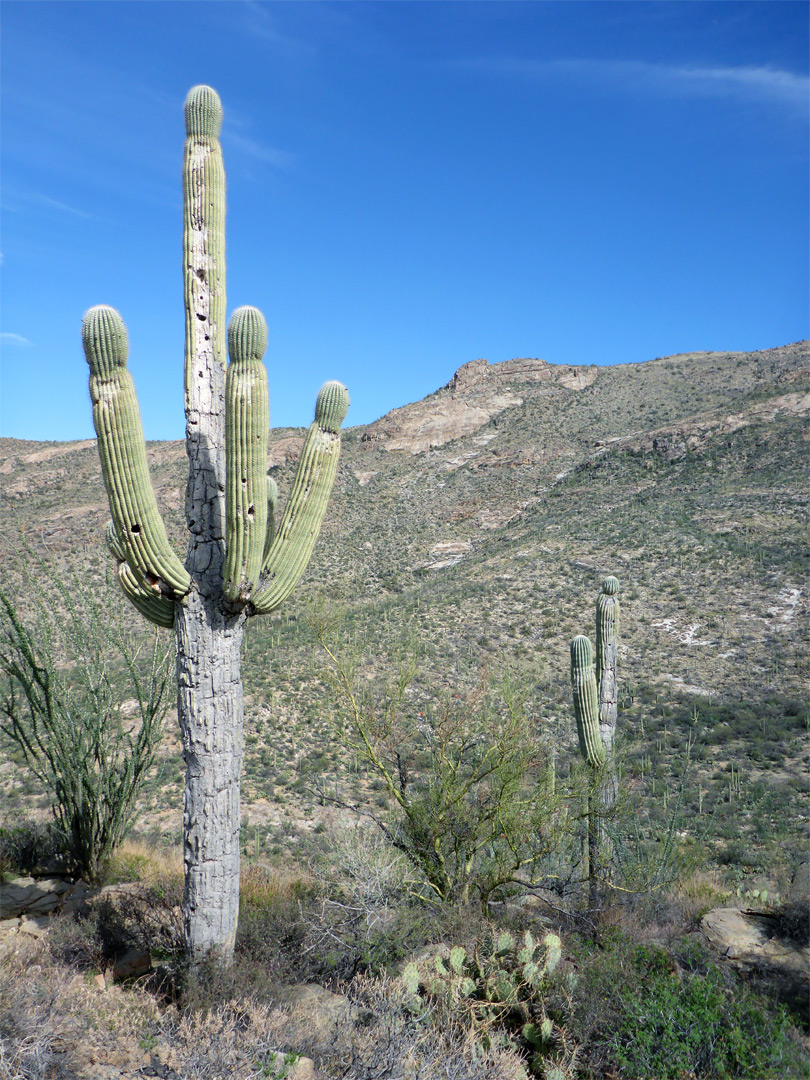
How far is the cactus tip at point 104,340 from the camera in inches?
178

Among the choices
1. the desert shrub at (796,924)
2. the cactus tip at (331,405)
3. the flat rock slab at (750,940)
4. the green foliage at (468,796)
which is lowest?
the flat rock slab at (750,940)

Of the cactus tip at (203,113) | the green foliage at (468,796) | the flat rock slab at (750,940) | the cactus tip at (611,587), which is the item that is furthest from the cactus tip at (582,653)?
the cactus tip at (203,113)

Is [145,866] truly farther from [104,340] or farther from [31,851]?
[104,340]

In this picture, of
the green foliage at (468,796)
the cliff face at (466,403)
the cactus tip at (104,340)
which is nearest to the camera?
the cactus tip at (104,340)

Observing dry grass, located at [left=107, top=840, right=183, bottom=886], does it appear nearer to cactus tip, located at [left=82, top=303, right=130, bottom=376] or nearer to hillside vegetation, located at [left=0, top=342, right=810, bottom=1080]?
hillside vegetation, located at [left=0, top=342, right=810, bottom=1080]

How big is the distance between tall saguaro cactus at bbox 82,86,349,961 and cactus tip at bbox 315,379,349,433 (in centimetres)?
51

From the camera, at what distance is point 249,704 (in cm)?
1504

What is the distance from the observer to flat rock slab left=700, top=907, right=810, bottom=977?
5.45 metres

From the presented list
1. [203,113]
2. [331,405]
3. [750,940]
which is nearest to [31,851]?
[331,405]

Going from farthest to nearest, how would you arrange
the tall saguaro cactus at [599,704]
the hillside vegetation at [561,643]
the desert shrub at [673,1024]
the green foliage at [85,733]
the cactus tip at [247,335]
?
the tall saguaro cactus at [599,704] < the green foliage at [85,733] < the hillside vegetation at [561,643] < the cactus tip at [247,335] < the desert shrub at [673,1024]

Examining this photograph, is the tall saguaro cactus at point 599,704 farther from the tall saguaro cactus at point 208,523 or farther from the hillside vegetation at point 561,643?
the tall saguaro cactus at point 208,523

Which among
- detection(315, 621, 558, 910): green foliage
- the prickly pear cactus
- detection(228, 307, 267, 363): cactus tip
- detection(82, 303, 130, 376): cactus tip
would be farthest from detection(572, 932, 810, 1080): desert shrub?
detection(82, 303, 130, 376): cactus tip

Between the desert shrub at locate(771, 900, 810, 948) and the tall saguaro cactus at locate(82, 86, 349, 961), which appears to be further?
the desert shrub at locate(771, 900, 810, 948)

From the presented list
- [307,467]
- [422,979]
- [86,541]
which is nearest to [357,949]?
[422,979]
